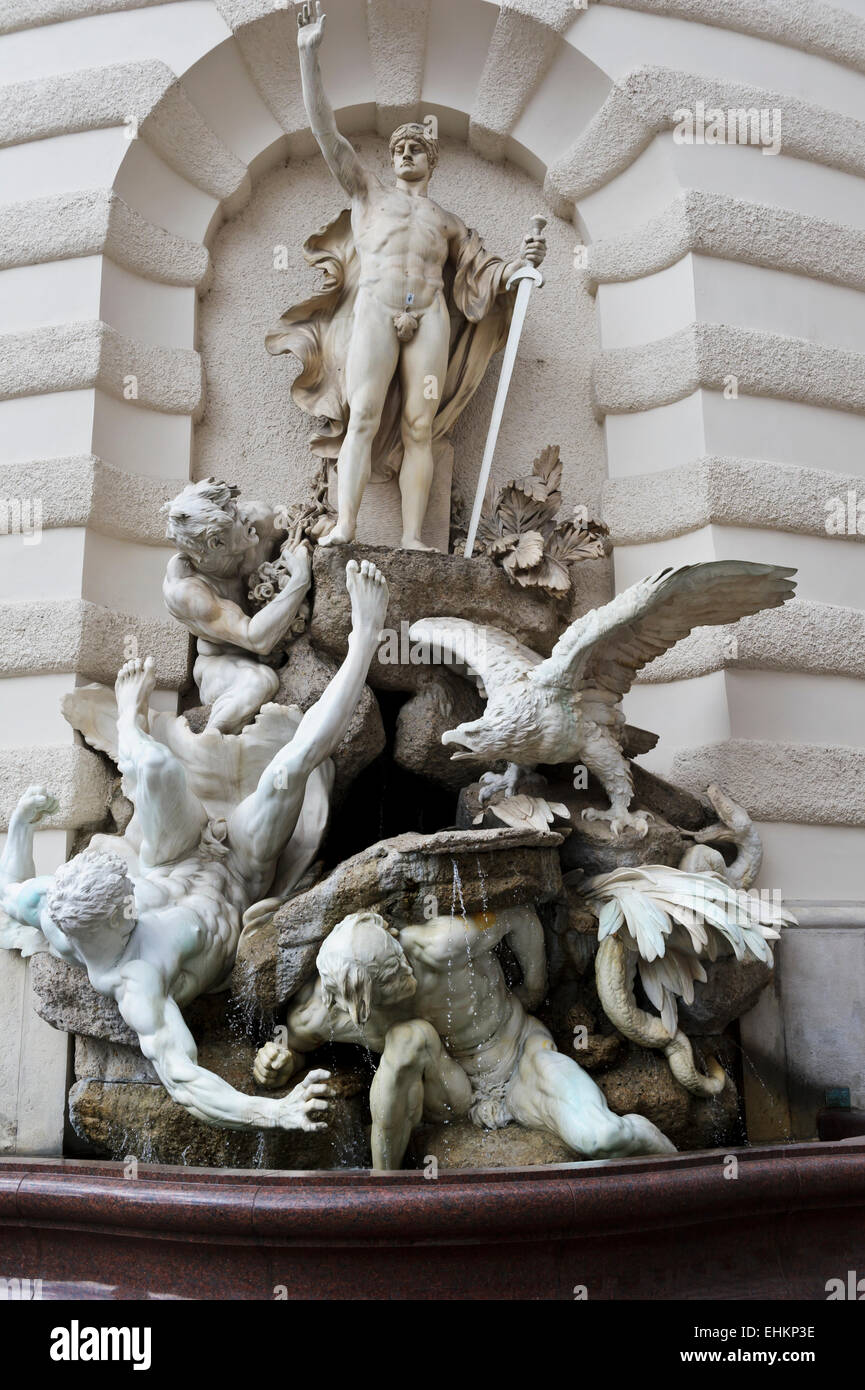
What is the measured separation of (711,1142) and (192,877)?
198 cm

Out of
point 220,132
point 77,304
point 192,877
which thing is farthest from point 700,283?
point 192,877

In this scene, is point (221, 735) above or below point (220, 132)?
below

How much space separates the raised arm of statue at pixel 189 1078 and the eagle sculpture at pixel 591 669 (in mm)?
1385

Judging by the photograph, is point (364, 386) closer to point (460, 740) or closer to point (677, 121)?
point (460, 740)

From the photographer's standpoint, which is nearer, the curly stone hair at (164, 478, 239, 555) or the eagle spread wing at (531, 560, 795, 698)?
the eagle spread wing at (531, 560, 795, 698)

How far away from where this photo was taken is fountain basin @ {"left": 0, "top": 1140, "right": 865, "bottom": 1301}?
2893 millimetres

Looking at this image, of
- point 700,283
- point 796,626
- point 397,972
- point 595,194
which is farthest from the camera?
point 595,194

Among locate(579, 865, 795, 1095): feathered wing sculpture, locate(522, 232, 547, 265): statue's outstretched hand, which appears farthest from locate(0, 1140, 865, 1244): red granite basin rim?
locate(522, 232, 547, 265): statue's outstretched hand

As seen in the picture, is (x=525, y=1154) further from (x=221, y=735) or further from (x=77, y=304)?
(x=77, y=304)

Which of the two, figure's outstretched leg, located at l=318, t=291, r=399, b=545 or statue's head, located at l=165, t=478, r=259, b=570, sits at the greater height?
figure's outstretched leg, located at l=318, t=291, r=399, b=545

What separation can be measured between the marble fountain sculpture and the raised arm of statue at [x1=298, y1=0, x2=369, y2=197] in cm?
2

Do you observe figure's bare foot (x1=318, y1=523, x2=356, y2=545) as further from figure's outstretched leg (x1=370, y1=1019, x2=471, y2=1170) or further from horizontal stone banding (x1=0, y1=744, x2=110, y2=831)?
figure's outstretched leg (x1=370, y1=1019, x2=471, y2=1170)

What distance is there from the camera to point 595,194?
21.1ft

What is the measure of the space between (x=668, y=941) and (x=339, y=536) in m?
2.11
